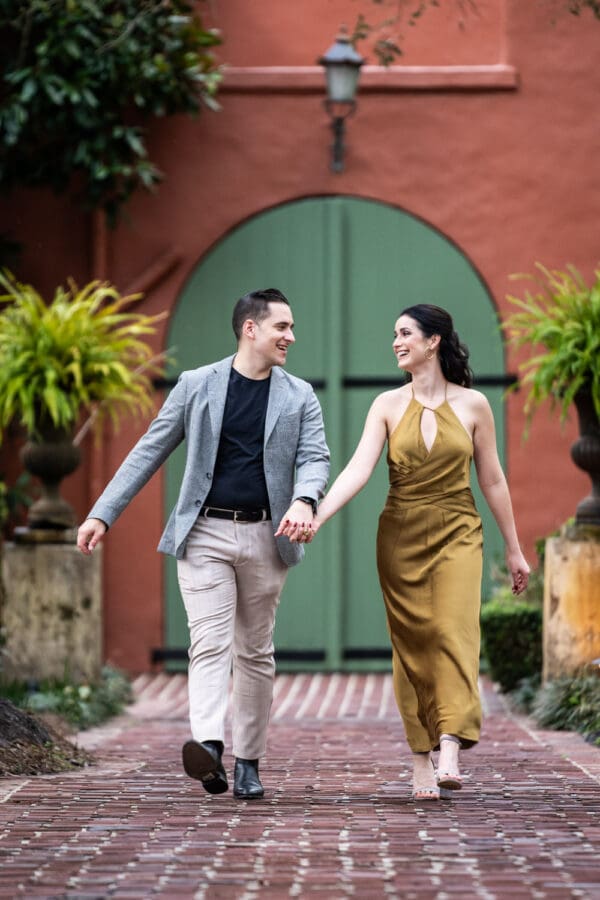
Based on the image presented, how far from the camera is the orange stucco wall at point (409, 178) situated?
39.5 ft

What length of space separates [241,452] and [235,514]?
23cm

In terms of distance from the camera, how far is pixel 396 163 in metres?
12.1

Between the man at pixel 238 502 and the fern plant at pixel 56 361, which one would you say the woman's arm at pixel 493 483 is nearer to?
the man at pixel 238 502

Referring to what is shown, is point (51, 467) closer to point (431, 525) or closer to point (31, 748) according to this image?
point (31, 748)

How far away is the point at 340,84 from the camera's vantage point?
11.7m

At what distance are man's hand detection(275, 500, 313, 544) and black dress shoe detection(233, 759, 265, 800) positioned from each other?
0.86 metres

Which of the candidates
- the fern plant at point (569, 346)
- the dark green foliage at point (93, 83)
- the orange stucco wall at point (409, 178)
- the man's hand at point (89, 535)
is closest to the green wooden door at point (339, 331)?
the orange stucco wall at point (409, 178)

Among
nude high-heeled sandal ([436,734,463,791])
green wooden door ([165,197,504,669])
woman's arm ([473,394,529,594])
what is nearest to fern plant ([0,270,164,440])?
green wooden door ([165,197,504,669])

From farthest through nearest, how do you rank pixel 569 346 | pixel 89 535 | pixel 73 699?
pixel 73 699 < pixel 569 346 < pixel 89 535

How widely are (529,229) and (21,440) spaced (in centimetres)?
405

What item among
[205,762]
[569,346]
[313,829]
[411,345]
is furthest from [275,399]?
[569,346]

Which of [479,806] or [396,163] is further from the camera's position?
[396,163]

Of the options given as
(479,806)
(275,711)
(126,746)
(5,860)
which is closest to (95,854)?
(5,860)

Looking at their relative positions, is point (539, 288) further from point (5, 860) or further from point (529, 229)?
point (5, 860)
